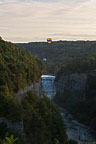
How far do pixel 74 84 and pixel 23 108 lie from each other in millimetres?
39096

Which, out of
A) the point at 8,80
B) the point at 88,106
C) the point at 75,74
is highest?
the point at 8,80

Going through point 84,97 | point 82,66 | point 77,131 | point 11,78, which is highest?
point 11,78

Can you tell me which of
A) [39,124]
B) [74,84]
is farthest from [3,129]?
[74,84]

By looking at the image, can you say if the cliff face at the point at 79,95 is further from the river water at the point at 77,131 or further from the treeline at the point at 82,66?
the river water at the point at 77,131

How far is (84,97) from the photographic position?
53094 mm

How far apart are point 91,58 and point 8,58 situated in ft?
132

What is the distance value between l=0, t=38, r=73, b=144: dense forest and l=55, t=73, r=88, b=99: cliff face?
3231 centimetres

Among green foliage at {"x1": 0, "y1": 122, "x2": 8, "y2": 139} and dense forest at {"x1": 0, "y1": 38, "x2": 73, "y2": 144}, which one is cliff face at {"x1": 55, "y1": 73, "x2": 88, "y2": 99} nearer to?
dense forest at {"x1": 0, "y1": 38, "x2": 73, "y2": 144}

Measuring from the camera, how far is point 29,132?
16.4 meters

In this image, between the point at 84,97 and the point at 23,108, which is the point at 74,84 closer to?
the point at 84,97

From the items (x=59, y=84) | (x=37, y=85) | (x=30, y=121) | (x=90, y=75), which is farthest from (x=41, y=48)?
(x=30, y=121)

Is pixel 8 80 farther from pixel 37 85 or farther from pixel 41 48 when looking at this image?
pixel 41 48

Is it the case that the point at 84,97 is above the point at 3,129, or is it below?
below

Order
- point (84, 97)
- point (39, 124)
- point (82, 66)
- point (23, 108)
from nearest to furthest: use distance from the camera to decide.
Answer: point (23, 108) < point (39, 124) < point (84, 97) < point (82, 66)
